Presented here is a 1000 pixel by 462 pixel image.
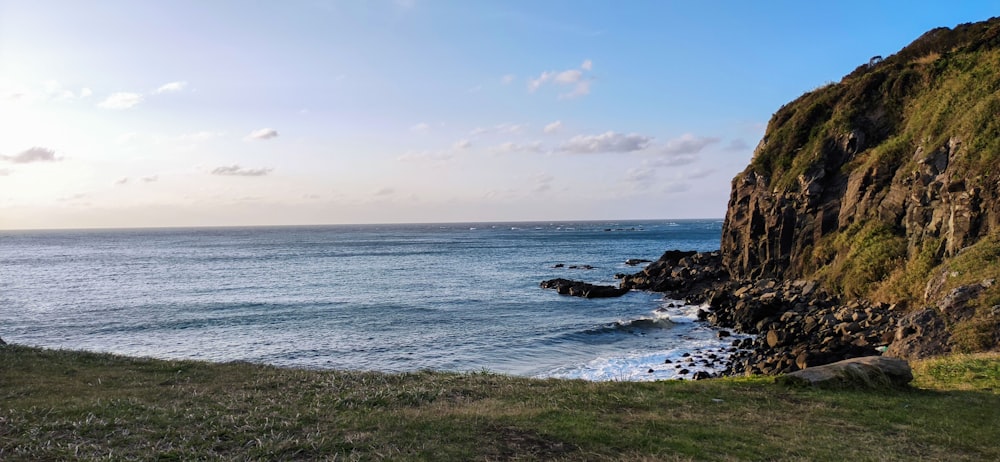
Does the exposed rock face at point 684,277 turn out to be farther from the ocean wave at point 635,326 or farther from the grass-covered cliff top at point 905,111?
the grass-covered cliff top at point 905,111

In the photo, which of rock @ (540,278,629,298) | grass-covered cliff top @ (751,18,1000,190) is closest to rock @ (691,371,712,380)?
grass-covered cliff top @ (751,18,1000,190)

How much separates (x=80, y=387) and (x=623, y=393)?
1254cm

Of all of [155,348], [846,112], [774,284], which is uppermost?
[846,112]

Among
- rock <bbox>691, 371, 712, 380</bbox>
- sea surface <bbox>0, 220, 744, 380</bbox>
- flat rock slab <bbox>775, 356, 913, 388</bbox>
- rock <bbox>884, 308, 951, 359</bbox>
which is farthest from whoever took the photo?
sea surface <bbox>0, 220, 744, 380</bbox>

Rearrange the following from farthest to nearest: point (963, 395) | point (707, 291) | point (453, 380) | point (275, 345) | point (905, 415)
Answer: point (707, 291), point (275, 345), point (453, 380), point (963, 395), point (905, 415)

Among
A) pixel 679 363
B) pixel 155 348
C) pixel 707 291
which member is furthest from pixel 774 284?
pixel 155 348

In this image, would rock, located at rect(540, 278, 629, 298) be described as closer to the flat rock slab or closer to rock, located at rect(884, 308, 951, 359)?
rock, located at rect(884, 308, 951, 359)

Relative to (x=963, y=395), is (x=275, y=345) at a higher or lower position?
lower

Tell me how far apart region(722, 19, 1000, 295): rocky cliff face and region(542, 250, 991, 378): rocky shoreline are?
2.18 meters

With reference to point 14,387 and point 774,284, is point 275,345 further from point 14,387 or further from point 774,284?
point 774,284

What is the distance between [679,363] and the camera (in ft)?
87.0

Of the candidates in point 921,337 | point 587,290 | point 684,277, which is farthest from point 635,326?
point 684,277

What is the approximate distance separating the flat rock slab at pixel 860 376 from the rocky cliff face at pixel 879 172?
669 inches

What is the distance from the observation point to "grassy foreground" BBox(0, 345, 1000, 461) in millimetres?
8922
